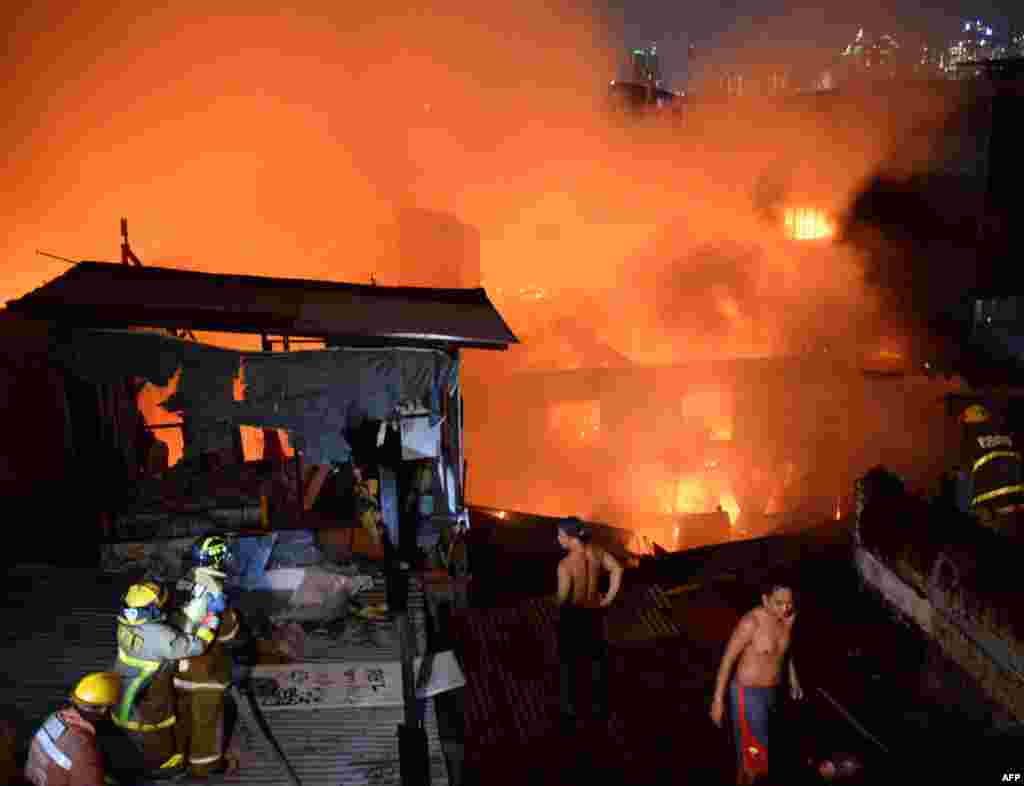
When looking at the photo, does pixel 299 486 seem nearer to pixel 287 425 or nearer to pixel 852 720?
pixel 287 425

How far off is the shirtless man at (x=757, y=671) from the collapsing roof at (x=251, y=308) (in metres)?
4.48

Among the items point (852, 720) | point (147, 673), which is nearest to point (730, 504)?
point (852, 720)

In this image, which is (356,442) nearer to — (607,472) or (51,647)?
(51,647)

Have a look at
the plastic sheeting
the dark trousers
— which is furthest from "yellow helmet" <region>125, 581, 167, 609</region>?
the dark trousers

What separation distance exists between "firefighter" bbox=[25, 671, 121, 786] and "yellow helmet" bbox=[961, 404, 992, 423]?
1106 centimetres

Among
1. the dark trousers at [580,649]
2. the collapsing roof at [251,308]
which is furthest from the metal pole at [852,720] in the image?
the collapsing roof at [251,308]

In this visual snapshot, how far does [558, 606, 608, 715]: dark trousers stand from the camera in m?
6.77

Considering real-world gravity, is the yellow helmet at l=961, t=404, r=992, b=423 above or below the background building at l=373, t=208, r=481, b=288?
below

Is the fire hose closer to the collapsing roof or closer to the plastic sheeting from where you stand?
the plastic sheeting

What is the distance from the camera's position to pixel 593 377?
2873cm

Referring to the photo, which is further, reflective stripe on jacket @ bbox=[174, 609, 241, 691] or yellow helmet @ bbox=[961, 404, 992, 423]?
yellow helmet @ bbox=[961, 404, 992, 423]

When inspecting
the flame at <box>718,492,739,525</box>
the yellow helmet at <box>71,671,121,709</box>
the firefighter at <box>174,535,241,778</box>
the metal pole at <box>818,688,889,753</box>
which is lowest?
the flame at <box>718,492,739,525</box>

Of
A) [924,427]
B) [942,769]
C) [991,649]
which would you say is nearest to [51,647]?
[942,769]

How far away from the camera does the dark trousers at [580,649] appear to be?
22.2ft
